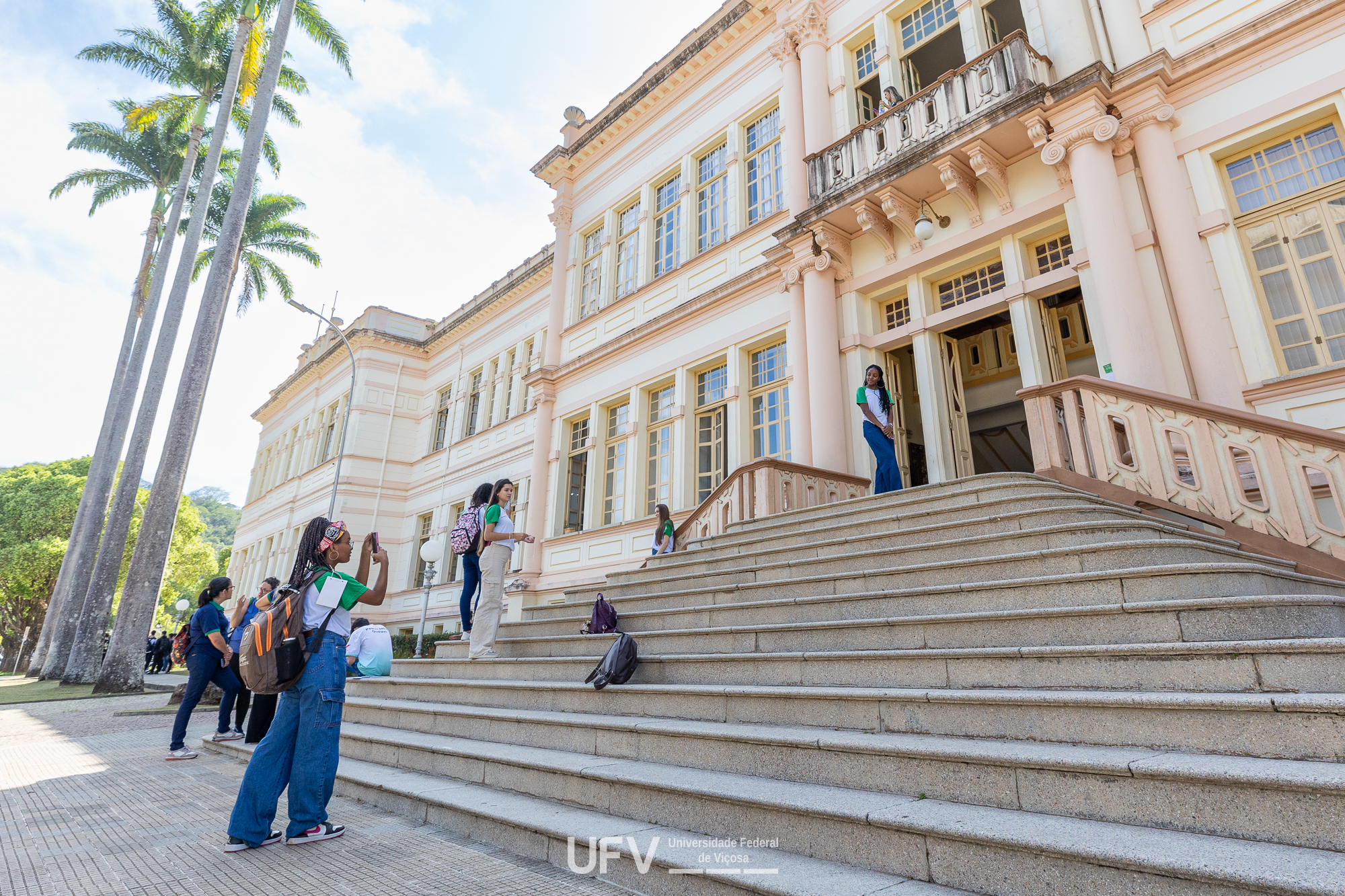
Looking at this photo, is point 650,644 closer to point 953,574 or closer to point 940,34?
point 953,574

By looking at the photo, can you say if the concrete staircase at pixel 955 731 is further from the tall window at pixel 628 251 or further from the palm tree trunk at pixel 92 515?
the palm tree trunk at pixel 92 515

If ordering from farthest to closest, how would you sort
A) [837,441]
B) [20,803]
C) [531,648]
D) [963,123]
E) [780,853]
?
[837,441], [963,123], [531,648], [20,803], [780,853]

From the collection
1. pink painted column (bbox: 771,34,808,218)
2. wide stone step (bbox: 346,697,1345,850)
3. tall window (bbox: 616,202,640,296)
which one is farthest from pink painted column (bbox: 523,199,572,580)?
wide stone step (bbox: 346,697,1345,850)

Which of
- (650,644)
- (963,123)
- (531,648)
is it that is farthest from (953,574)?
(963,123)

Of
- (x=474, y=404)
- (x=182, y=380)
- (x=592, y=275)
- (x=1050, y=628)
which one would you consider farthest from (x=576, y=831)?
(x=474, y=404)

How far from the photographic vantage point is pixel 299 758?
3.70 meters

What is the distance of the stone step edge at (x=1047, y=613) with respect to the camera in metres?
Answer: 3.21

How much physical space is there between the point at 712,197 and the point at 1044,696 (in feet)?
40.6

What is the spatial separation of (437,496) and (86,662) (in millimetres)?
9555

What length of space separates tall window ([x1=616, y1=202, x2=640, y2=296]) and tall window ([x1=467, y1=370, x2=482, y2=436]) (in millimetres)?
8553

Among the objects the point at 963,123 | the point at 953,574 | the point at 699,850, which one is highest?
the point at 963,123

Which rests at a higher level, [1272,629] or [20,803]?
[1272,629]

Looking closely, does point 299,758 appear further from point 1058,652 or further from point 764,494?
point 764,494

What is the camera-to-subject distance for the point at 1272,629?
318cm
